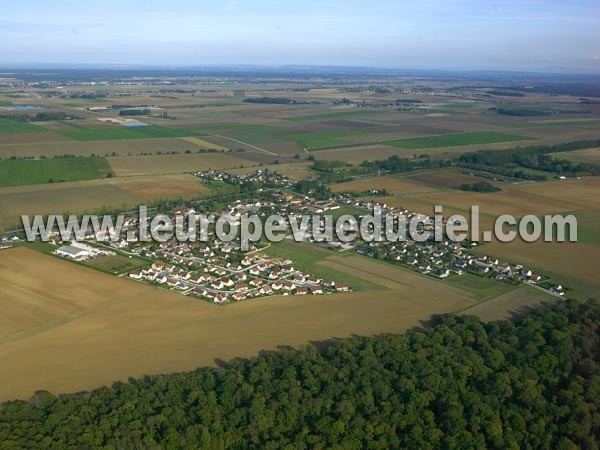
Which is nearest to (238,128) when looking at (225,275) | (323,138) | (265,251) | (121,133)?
(323,138)

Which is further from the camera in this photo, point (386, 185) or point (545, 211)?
point (386, 185)

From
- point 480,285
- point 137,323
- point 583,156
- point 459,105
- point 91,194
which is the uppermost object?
point 459,105

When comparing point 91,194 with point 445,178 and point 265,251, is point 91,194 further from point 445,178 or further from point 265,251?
point 445,178

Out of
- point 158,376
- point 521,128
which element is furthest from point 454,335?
point 521,128

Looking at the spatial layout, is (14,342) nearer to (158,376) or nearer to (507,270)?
(158,376)

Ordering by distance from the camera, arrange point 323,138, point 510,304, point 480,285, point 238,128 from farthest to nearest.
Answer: point 238,128, point 323,138, point 480,285, point 510,304

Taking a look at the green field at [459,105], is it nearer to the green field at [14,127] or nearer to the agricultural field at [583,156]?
the agricultural field at [583,156]
